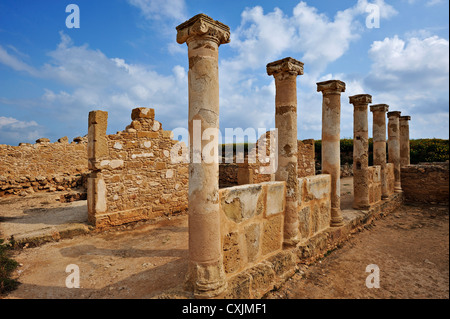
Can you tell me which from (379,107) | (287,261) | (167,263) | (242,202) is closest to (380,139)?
(379,107)

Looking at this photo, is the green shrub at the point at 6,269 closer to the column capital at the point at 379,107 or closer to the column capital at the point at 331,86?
the column capital at the point at 331,86

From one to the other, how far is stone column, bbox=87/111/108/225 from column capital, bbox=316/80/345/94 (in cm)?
565

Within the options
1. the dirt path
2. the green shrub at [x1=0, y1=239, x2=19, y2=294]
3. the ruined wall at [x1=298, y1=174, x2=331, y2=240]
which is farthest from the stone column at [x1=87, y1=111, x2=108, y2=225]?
the ruined wall at [x1=298, y1=174, x2=331, y2=240]

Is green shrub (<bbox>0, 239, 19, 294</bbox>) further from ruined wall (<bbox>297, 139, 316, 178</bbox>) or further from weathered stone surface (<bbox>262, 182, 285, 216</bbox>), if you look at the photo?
ruined wall (<bbox>297, 139, 316, 178</bbox>)

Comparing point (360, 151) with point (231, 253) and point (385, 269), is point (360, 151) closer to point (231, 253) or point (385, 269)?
point (385, 269)

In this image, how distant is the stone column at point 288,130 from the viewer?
15.6 ft

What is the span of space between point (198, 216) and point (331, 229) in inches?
164

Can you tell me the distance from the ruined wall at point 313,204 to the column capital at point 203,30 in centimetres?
311

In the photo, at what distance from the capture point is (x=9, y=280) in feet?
12.7

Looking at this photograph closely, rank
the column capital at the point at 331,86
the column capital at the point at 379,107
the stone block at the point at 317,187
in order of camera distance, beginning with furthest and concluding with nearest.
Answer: the column capital at the point at 379,107 → the column capital at the point at 331,86 → the stone block at the point at 317,187

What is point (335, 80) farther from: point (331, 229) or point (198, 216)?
point (198, 216)

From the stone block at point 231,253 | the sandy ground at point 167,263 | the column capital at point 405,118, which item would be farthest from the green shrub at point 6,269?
the column capital at point 405,118

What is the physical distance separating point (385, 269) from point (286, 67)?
4181 millimetres

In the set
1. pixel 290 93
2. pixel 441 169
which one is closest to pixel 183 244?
pixel 290 93
